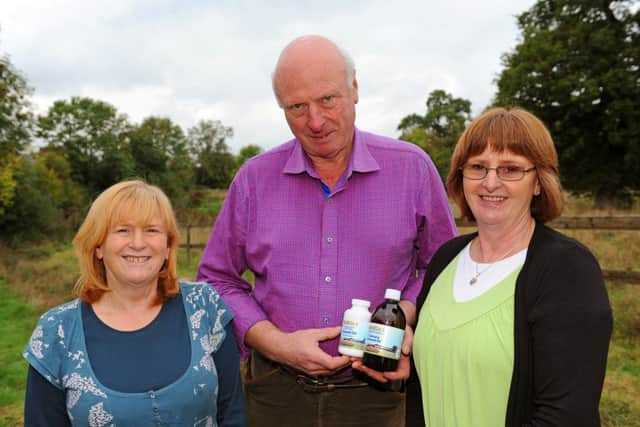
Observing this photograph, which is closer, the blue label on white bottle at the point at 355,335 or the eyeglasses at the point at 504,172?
the eyeglasses at the point at 504,172

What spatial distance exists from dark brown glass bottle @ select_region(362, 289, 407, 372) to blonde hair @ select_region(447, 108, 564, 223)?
2.46ft

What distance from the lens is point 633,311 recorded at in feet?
26.6

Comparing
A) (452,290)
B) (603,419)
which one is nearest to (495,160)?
(452,290)

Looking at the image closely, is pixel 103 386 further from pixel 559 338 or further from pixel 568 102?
pixel 568 102

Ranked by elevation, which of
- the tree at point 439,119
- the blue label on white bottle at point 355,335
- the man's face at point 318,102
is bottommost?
the blue label on white bottle at point 355,335

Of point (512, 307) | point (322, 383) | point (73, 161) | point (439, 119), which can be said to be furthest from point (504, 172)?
point (439, 119)

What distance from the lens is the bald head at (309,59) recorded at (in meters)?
2.92

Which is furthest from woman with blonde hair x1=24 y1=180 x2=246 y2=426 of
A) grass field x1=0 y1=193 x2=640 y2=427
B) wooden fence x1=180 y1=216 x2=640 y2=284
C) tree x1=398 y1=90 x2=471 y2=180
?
tree x1=398 y1=90 x2=471 y2=180

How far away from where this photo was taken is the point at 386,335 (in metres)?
2.43

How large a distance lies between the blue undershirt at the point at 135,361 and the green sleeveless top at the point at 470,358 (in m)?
1.01

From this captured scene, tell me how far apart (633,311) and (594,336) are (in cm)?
725

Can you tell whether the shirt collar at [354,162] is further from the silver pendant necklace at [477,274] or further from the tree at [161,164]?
the tree at [161,164]

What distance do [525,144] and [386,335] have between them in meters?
1.00

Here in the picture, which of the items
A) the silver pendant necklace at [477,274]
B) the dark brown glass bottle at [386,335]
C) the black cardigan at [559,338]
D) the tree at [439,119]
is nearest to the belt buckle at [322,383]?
the dark brown glass bottle at [386,335]
